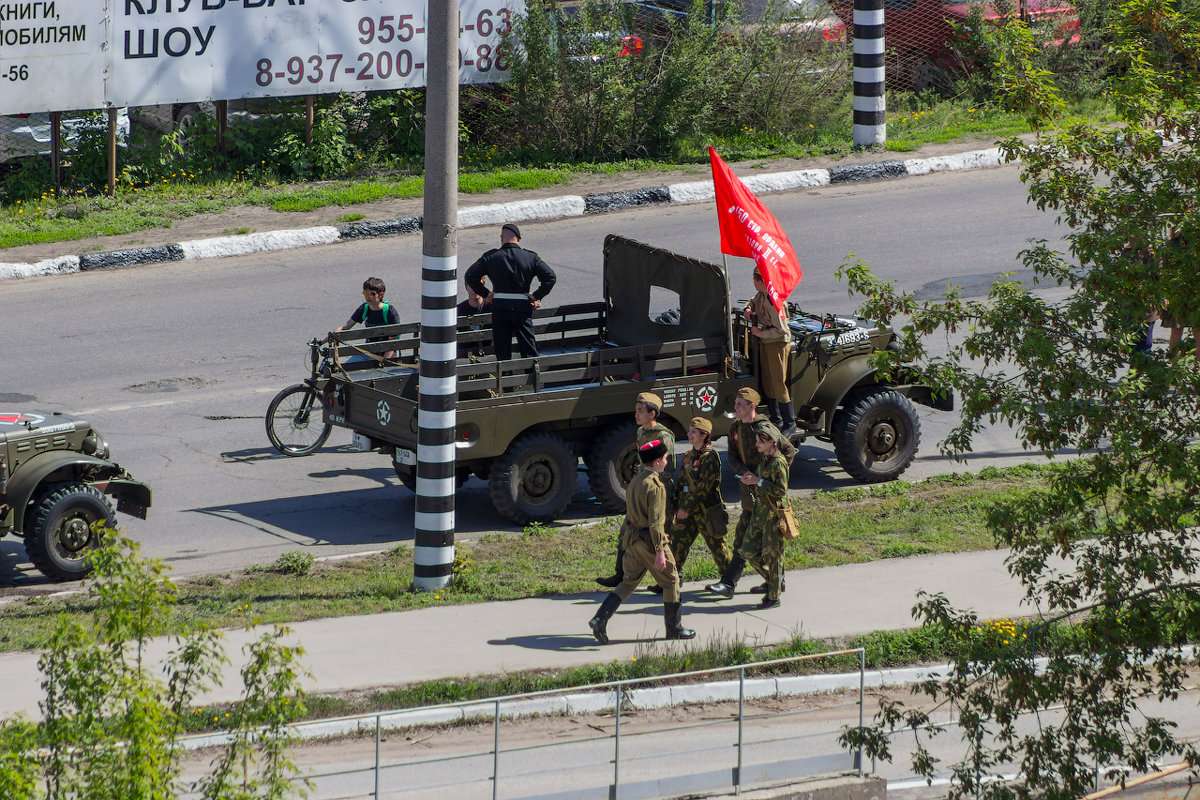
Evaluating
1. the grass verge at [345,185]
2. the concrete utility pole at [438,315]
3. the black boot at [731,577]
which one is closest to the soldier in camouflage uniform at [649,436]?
the black boot at [731,577]

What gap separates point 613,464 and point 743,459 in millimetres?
2088

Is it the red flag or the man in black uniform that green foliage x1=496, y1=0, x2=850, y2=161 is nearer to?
the man in black uniform

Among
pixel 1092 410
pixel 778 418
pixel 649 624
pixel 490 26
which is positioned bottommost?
pixel 649 624

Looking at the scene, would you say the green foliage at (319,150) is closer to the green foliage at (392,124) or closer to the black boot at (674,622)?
the green foliage at (392,124)

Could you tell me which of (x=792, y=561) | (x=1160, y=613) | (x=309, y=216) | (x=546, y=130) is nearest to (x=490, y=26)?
(x=546, y=130)

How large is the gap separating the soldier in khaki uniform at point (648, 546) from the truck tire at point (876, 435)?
3.80m

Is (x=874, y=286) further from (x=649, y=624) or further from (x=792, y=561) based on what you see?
(x=792, y=561)

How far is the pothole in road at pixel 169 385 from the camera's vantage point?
1514 centimetres

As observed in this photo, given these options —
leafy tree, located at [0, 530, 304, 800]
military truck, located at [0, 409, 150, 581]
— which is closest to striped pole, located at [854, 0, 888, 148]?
military truck, located at [0, 409, 150, 581]

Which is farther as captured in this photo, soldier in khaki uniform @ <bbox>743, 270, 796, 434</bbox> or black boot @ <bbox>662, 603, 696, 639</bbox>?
soldier in khaki uniform @ <bbox>743, 270, 796, 434</bbox>

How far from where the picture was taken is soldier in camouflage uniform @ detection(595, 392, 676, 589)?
1056 cm

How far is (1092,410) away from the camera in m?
7.00

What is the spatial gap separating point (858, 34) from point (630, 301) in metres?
8.91

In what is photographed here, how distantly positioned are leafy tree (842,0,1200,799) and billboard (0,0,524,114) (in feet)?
44.1
